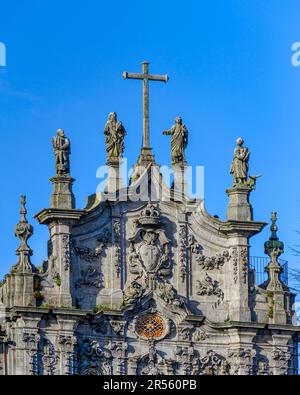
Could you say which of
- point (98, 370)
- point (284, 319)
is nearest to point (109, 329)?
point (98, 370)

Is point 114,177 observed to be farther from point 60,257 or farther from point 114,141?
point 60,257

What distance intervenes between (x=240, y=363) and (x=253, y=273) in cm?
286

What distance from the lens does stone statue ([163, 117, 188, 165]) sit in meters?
63.1

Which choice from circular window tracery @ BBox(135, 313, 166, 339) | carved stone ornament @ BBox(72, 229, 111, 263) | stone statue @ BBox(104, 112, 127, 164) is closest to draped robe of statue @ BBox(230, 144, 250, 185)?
stone statue @ BBox(104, 112, 127, 164)

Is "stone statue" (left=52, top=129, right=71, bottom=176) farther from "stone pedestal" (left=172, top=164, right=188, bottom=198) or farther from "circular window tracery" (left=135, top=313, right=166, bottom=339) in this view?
"circular window tracery" (left=135, top=313, right=166, bottom=339)

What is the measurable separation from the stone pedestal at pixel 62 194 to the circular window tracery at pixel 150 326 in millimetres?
3793

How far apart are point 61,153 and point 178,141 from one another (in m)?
3.56

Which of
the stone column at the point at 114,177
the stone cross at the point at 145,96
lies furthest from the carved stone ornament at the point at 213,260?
the stone cross at the point at 145,96

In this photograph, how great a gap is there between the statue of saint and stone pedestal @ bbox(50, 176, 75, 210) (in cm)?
497

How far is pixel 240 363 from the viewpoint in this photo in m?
62.4

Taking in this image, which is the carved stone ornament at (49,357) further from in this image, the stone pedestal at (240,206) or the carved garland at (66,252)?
the stone pedestal at (240,206)

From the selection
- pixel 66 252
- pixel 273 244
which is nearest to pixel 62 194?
pixel 66 252

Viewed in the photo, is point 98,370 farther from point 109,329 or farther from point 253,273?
point 253,273
